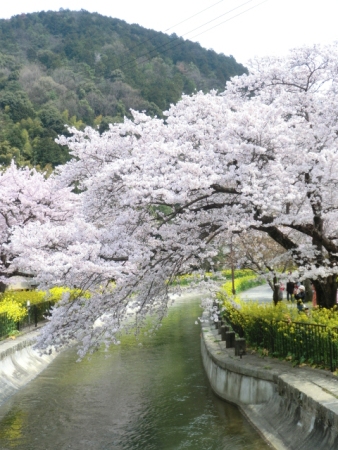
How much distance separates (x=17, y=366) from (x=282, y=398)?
10.5m

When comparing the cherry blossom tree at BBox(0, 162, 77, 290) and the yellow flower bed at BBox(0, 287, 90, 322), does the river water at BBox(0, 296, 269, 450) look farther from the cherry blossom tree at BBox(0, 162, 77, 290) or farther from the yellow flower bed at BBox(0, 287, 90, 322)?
the cherry blossom tree at BBox(0, 162, 77, 290)

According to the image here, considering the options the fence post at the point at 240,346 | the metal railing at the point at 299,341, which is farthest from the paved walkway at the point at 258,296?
the metal railing at the point at 299,341

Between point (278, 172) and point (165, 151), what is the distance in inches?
96.5

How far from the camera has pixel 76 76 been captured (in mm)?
142000

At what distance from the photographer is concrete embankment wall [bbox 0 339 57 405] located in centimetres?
1723

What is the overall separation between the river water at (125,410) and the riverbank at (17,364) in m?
0.31

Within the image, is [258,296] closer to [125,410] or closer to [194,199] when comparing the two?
[125,410]

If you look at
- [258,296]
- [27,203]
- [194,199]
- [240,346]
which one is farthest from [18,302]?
[258,296]

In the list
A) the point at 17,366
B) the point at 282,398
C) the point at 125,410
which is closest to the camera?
the point at 282,398

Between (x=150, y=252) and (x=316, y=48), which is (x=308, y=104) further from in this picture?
(x=150, y=252)

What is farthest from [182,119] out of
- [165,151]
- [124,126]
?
[165,151]

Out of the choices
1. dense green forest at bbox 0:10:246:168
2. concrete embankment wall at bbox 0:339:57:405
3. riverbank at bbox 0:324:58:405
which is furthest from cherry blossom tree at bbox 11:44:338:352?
dense green forest at bbox 0:10:246:168

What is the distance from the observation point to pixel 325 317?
509 inches

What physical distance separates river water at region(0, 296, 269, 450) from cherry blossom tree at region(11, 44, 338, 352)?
85.9 inches
